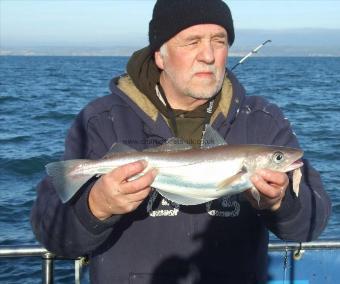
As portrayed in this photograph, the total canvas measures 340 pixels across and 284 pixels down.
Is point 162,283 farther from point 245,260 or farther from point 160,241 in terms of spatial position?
point 245,260

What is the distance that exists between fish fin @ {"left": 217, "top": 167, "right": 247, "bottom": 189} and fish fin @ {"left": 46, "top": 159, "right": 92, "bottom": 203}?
0.87 m

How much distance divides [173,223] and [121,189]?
2.44 feet

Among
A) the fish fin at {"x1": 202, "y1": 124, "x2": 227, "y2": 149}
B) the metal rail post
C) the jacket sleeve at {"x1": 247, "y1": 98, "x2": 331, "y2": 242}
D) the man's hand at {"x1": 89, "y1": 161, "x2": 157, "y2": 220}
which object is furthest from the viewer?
the metal rail post

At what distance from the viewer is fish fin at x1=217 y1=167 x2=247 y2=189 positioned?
12.3ft

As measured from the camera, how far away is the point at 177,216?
410cm

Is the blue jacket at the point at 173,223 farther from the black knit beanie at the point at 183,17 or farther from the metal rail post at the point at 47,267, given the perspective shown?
the black knit beanie at the point at 183,17

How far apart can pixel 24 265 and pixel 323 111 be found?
77.8 ft

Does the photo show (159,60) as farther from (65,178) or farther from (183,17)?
(65,178)

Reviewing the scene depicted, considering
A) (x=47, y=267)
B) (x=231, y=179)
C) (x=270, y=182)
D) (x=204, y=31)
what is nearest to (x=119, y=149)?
(x=231, y=179)

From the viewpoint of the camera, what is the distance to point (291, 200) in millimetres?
3812

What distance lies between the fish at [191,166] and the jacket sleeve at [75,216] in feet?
0.37

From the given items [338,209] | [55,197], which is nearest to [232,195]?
[55,197]

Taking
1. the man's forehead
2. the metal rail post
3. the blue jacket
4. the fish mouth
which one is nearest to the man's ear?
the man's forehead

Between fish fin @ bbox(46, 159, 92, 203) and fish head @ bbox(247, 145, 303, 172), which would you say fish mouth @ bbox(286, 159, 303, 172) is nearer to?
fish head @ bbox(247, 145, 303, 172)
